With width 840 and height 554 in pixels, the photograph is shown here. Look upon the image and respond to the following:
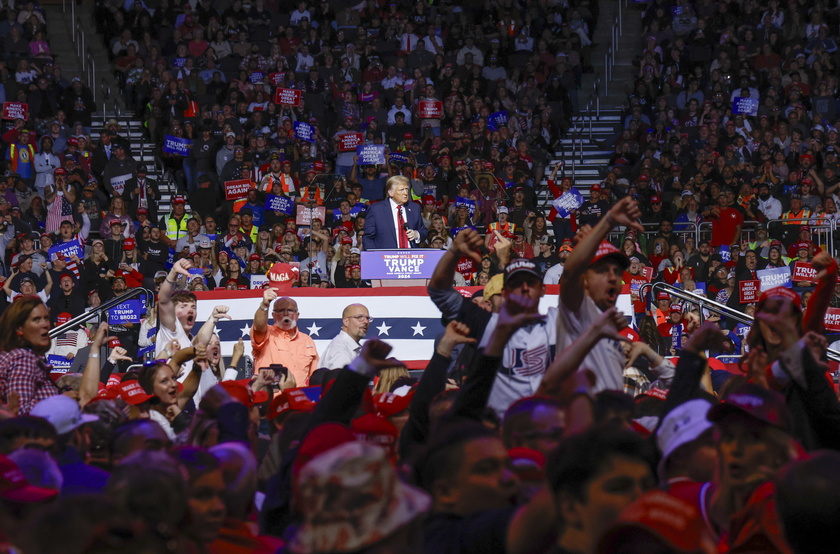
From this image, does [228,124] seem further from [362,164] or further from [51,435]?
[51,435]

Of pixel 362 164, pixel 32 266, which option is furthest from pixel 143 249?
pixel 362 164

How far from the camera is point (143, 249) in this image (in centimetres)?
1614

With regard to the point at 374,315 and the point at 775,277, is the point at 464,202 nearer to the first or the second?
the point at 775,277

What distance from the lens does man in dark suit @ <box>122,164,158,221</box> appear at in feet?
58.1

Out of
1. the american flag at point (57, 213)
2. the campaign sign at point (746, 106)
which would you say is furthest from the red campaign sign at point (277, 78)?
the campaign sign at point (746, 106)

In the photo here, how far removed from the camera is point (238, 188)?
17.8 metres

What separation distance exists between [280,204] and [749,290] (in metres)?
7.05

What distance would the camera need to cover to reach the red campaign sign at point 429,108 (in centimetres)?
1967

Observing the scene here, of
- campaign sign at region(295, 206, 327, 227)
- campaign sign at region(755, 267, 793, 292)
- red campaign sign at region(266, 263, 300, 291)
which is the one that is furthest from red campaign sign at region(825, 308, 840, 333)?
campaign sign at region(295, 206, 327, 227)

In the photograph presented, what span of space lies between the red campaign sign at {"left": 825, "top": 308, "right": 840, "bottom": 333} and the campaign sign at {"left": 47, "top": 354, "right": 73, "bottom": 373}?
8.12 m

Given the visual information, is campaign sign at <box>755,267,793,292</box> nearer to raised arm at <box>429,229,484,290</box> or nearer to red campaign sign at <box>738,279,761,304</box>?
red campaign sign at <box>738,279,761,304</box>

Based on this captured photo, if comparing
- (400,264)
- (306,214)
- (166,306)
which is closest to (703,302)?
(400,264)

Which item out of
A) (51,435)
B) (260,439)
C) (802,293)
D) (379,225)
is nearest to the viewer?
(51,435)

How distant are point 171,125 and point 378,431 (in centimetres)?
1619
